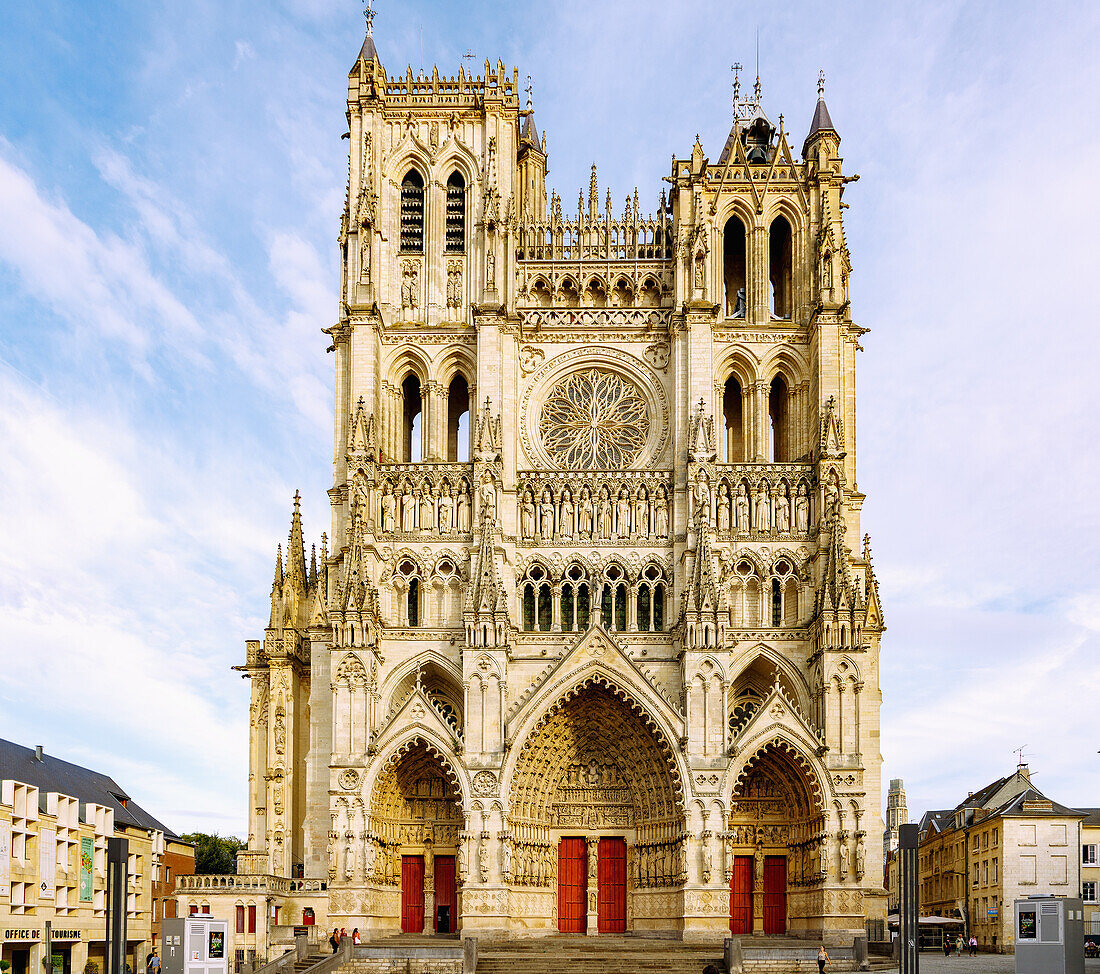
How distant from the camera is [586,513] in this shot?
41375mm

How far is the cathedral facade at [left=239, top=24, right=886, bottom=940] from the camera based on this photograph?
37781mm

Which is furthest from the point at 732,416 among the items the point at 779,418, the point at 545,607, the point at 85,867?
the point at 85,867

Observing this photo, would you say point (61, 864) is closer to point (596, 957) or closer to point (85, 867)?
point (85, 867)

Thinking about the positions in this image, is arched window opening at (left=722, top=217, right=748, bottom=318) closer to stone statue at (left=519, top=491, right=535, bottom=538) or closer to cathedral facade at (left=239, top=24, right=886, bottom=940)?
cathedral facade at (left=239, top=24, right=886, bottom=940)

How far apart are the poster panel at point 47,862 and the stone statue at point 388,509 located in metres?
13.1

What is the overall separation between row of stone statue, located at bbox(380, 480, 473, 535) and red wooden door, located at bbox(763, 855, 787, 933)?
546 inches

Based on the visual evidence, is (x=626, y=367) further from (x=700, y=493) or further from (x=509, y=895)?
(x=509, y=895)

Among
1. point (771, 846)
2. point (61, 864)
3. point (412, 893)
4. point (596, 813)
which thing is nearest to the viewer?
point (61, 864)

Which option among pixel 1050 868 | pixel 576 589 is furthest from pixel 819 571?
pixel 1050 868

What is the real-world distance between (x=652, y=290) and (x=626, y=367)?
2845 millimetres

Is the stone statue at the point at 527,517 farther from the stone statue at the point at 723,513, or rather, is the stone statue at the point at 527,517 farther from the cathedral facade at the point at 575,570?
the stone statue at the point at 723,513

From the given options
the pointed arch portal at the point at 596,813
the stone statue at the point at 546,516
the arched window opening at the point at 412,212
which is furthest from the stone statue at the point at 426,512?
the arched window opening at the point at 412,212

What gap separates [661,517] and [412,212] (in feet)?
45.2

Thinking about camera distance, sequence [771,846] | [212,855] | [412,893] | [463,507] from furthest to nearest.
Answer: [212,855] < [463,507] < [412,893] < [771,846]
